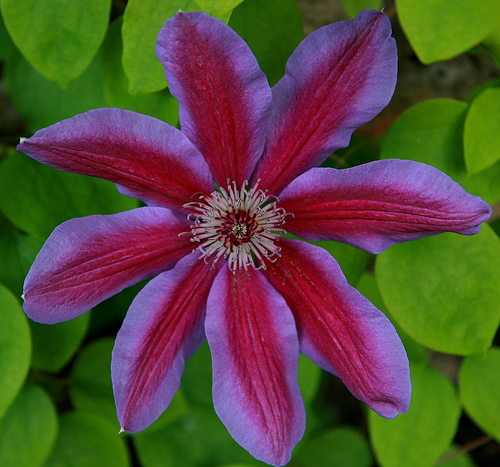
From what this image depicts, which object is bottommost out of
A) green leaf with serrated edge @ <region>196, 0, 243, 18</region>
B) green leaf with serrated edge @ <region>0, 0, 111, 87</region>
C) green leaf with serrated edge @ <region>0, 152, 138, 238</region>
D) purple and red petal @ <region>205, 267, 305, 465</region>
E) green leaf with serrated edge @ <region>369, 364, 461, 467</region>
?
green leaf with serrated edge @ <region>369, 364, 461, 467</region>

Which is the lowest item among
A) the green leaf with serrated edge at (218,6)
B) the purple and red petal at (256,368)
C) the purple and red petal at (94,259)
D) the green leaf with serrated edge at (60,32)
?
the purple and red petal at (256,368)

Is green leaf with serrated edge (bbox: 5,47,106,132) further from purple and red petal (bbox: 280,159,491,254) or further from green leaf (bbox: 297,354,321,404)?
green leaf (bbox: 297,354,321,404)

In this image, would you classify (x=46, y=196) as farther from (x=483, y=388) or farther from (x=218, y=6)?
(x=483, y=388)

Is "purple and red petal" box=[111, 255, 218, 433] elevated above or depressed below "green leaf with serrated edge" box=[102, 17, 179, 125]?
below

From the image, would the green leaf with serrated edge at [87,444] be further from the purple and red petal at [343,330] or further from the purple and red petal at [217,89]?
the purple and red petal at [217,89]

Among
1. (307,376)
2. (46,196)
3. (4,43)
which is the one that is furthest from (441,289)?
(4,43)

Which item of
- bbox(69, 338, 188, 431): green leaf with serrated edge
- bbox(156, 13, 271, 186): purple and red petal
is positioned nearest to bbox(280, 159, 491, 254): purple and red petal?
bbox(156, 13, 271, 186): purple and red petal

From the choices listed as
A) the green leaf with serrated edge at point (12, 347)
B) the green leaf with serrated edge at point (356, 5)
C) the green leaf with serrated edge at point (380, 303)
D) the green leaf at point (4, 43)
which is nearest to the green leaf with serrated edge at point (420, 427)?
the green leaf with serrated edge at point (380, 303)
